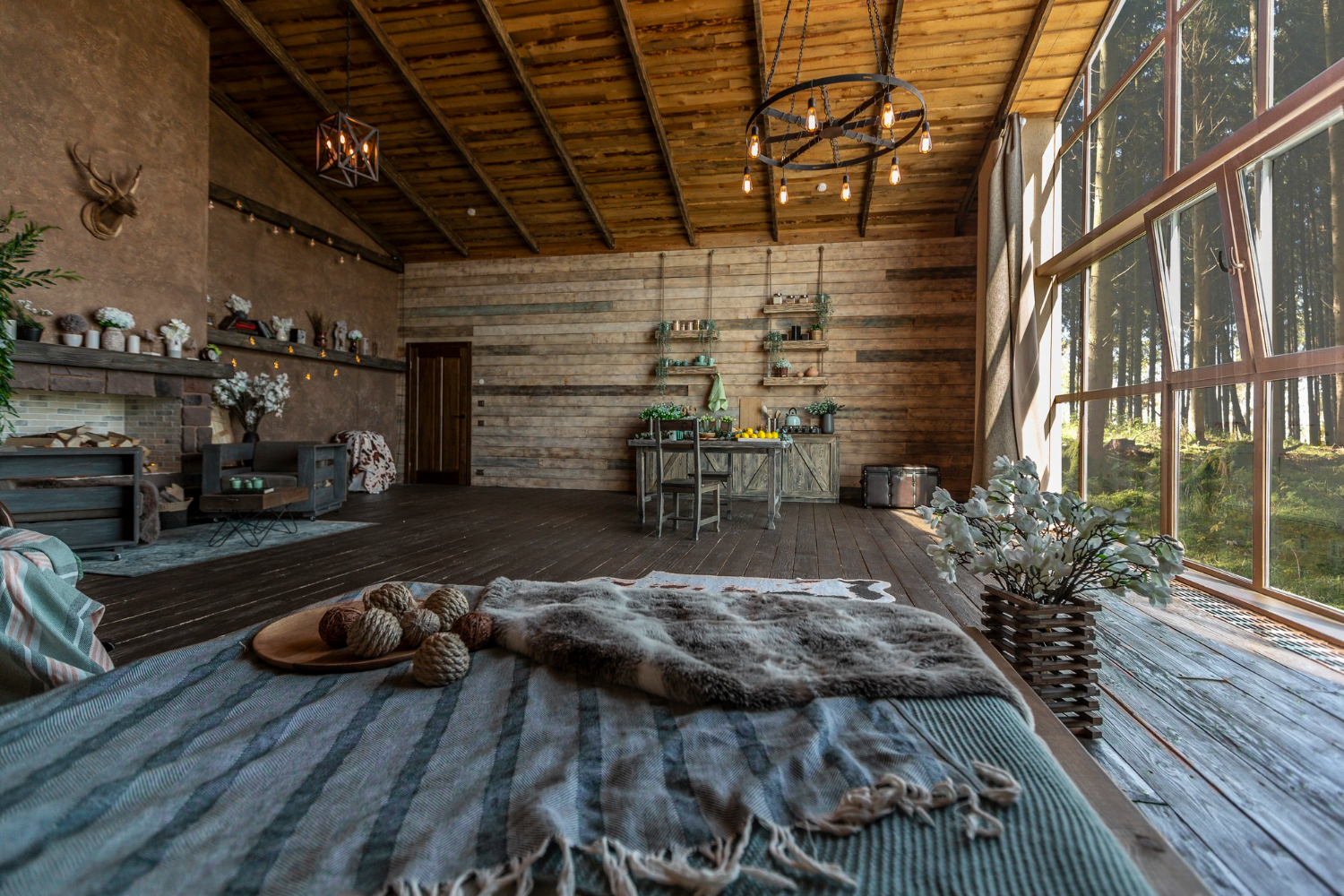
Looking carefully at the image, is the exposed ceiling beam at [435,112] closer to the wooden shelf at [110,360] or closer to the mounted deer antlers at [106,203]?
the mounted deer antlers at [106,203]

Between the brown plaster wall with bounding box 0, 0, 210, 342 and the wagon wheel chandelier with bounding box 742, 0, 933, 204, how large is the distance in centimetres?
501

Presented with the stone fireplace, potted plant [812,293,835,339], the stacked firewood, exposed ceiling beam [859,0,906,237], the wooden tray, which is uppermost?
exposed ceiling beam [859,0,906,237]

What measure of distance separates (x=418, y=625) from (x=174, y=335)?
6.04 m

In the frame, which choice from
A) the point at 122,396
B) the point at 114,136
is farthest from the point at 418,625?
the point at 114,136

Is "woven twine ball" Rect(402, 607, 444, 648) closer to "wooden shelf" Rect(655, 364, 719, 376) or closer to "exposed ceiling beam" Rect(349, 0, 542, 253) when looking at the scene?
"exposed ceiling beam" Rect(349, 0, 542, 253)

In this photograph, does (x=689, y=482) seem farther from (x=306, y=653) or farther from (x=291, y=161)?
(x=291, y=161)

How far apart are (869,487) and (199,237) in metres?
7.21

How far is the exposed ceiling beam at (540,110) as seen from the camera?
5.82m

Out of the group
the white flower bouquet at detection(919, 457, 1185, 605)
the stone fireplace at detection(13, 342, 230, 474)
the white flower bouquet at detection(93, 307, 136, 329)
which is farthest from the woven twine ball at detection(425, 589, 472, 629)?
the white flower bouquet at detection(93, 307, 136, 329)

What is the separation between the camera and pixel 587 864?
62 centimetres

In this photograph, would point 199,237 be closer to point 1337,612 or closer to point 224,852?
point 224,852

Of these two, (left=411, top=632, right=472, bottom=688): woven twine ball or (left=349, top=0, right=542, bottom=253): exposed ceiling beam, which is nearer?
(left=411, top=632, right=472, bottom=688): woven twine ball

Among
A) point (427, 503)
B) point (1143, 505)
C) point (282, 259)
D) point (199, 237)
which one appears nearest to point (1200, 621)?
point (1143, 505)

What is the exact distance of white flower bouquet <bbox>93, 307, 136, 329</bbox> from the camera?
16.5 feet
